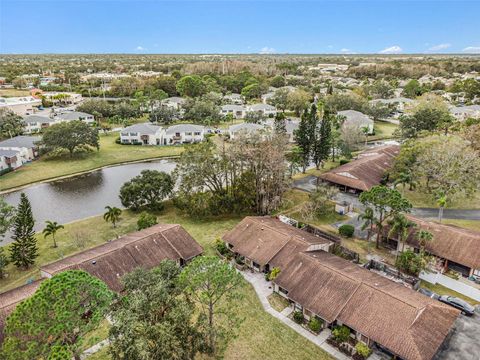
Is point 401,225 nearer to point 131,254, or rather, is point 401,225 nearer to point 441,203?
point 441,203

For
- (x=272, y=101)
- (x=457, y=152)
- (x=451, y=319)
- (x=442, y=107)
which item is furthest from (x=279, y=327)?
(x=272, y=101)

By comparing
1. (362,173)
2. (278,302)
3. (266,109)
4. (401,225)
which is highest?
(266,109)

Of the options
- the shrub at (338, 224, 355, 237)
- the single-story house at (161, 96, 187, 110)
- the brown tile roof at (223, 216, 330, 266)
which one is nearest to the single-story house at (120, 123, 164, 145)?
the single-story house at (161, 96, 187, 110)

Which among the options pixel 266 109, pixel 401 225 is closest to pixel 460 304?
pixel 401 225

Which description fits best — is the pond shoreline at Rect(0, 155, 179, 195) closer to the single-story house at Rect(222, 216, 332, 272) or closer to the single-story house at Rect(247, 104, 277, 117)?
the single-story house at Rect(222, 216, 332, 272)

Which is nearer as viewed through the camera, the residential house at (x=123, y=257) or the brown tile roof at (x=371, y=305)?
the brown tile roof at (x=371, y=305)

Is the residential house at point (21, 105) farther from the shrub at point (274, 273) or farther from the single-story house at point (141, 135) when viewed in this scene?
the shrub at point (274, 273)

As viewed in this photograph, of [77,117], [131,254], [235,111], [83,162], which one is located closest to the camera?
[131,254]

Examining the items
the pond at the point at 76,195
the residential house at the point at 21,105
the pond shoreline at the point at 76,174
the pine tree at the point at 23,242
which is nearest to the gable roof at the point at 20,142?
the pond shoreline at the point at 76,174

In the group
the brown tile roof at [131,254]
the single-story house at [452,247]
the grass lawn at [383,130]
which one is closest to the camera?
the brown tile roof at [131,254]
